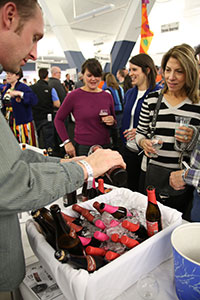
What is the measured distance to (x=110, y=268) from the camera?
0.66 meters

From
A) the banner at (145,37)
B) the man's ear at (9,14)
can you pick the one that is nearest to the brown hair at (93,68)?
the man's ear at (9,14)

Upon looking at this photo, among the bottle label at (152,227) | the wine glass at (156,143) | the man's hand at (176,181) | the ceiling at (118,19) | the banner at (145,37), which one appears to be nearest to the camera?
the bottle label at (152,227)

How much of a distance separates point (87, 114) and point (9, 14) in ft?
4.98

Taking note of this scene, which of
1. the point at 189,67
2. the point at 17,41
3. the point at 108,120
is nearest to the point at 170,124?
the point at 189,67

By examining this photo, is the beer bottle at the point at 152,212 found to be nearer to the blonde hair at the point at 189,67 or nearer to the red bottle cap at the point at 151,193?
the red bottle cap at the point at 151,193

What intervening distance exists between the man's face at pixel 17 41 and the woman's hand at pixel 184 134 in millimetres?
945

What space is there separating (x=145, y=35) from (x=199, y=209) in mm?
3496

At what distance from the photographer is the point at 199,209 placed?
48.6 inches

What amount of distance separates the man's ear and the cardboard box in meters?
0.70

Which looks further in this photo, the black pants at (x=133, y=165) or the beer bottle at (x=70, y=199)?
the black pants at (x=133, y=165)

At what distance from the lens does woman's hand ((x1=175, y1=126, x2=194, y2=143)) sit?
1.33 meters

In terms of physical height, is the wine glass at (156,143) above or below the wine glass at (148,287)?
above

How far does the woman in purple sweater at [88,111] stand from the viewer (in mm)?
2105

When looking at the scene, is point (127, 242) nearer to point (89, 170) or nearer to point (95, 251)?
point (95, 251)
